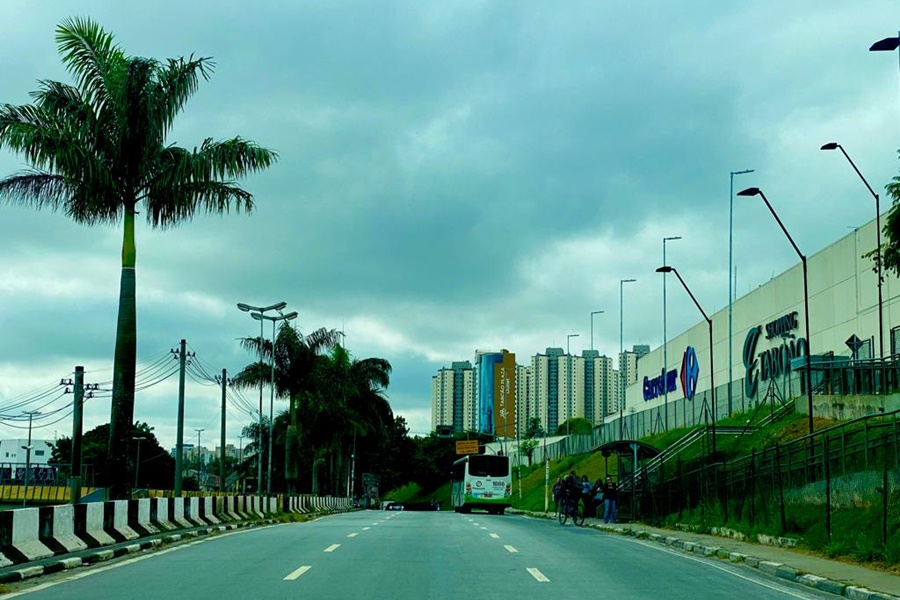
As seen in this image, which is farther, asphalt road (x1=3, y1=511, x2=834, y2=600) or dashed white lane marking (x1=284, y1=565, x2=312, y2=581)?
dashed white lane marking (x1=284, y1=565, x2=312, y2=581)

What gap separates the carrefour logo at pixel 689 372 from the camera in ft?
245

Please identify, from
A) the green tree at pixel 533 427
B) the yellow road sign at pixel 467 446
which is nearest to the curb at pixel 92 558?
the yellow road sign at pixel 467 446

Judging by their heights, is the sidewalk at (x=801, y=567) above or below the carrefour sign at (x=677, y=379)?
below

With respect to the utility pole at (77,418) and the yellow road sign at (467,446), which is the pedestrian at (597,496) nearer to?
the utility pole at (77,418)

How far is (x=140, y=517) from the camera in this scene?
2267cm

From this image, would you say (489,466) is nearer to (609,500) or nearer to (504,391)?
(609,500)

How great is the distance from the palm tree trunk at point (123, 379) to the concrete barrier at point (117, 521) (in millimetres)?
3635

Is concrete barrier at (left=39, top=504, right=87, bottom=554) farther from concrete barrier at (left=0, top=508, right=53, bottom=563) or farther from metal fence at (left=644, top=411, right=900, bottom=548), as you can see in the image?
metal fence at (left=644, top=411, right=900, bottom=548)

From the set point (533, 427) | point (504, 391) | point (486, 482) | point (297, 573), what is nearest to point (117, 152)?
point (297, 573)

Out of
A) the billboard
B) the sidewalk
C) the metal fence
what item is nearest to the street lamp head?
the metal fence

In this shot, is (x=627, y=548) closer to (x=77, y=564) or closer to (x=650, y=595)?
(x=650, y=595)

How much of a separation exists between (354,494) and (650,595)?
9827cm

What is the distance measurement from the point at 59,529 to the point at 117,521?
3.44 m

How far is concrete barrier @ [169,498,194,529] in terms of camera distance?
26.0 meters
